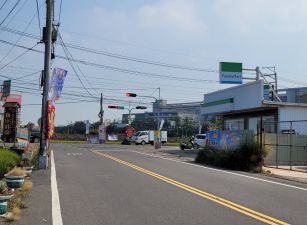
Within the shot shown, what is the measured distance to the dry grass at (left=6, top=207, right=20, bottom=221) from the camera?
10.0 m

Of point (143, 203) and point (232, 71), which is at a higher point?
point (232, 71)

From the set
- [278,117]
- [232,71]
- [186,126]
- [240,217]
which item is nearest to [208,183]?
[240,217]

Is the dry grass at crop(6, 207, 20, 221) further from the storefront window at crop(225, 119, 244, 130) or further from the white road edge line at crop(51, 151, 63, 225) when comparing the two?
the storefront window at crop(225, 119, 244, 130)

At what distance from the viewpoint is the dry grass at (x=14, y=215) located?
1001cm

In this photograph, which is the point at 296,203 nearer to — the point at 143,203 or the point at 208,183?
the point at 143,203

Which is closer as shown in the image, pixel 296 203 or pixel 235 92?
pixel 296 203

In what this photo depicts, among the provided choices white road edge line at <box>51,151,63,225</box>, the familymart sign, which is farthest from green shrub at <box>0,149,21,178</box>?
the familymart sign

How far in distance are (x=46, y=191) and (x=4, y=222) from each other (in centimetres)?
508

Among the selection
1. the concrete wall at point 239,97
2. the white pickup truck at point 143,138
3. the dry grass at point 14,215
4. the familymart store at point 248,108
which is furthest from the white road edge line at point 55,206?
the white pickup truck at point 143,138

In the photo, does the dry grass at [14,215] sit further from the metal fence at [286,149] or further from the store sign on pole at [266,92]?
the store sign on pole at [266,92]

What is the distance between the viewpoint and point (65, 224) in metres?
9.66

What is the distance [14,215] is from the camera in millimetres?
10344

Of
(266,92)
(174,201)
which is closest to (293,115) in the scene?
(266,92)

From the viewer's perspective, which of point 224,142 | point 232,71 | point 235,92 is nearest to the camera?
point 224,142
